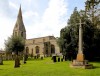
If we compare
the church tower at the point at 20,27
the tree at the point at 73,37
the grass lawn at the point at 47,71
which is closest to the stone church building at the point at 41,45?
the church tower at the point at 20,27

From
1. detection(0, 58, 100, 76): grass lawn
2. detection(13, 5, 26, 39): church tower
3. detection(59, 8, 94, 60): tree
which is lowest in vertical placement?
detection(0, 58, 100, 76): grass lawn

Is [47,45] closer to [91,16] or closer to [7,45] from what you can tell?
[7,45]

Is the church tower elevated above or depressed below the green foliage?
above

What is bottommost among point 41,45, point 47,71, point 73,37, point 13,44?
point 47,71

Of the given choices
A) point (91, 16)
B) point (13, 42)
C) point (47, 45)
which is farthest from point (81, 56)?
point (47, 45)

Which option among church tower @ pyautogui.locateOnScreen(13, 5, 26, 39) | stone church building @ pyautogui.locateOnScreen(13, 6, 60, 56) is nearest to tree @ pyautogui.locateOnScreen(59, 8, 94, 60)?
stone church building @ pyautogui.locateOnScreen(13, 6, 60, 56)

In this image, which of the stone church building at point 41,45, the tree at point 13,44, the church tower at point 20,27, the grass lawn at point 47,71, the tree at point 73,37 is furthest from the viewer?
the church tower at point 20,27

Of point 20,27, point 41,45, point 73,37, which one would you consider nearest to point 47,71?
point 73,37

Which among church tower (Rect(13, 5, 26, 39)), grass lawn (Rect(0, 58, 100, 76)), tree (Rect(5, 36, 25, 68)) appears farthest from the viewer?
church tower (Rect(13, 5, 26, 39))

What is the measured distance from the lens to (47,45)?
100062 mm

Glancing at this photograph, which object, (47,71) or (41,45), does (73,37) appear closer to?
(47,71)

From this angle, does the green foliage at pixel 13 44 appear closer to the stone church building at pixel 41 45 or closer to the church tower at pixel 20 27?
the stone church building at pixel 41 45

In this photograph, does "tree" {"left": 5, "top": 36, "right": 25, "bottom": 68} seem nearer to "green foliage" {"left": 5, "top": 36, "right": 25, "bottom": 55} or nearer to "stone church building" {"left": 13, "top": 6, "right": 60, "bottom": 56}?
"green foliage" {"left": 5, "top": 36, "right": 25, "bottom": 55}

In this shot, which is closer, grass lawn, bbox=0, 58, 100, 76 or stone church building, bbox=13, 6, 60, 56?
grass lawn, bbox=0, 58, 100, 76
